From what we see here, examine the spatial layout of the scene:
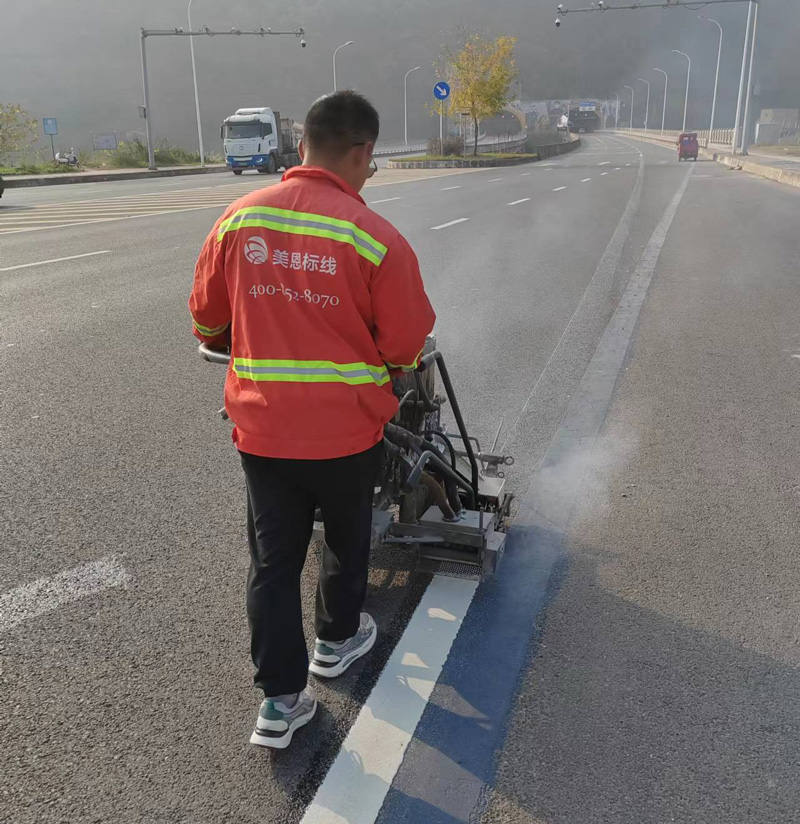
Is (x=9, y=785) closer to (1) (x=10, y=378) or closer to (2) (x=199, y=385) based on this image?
(2) (x=199, y=385)

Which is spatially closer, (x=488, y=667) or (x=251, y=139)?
(x=488, y=667)

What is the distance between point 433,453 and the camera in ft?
9.50

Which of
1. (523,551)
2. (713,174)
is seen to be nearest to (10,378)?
(523,551)

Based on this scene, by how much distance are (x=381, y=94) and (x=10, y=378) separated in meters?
198

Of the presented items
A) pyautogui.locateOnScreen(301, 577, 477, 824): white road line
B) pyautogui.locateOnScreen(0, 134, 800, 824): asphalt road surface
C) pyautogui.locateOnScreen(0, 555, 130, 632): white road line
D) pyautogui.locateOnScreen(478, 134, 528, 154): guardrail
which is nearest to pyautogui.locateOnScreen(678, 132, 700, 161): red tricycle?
pyautogui.locateOnScreen(478, 134, 528, 154): guardrail

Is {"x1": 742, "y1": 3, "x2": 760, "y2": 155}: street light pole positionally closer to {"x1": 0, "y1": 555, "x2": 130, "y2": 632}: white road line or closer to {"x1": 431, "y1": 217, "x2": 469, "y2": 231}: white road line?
{"x1": 431, "y1": 217, "x2": 469, "y2": 231}: white road line

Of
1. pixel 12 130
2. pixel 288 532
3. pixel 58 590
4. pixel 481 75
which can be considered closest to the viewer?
pixel 288 532

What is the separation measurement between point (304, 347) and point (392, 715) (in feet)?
3.63

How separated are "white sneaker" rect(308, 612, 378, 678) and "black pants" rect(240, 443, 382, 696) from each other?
0.25 meters

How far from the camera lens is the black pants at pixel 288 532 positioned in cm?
225

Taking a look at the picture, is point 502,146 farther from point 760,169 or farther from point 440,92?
point 760,169

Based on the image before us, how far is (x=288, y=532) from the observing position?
7.54 feet

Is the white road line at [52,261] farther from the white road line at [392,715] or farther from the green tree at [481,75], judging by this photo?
the green tree at [481,75]

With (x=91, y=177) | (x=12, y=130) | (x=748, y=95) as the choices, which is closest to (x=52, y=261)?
(x=91, y=177)
